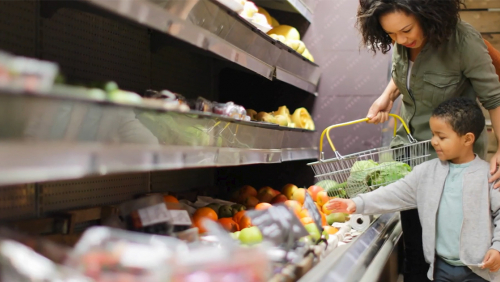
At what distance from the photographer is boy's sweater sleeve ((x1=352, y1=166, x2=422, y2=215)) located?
7.48 ft

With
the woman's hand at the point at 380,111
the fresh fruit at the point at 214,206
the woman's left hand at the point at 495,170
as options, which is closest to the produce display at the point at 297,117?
the woman's hand at the point at 380,111

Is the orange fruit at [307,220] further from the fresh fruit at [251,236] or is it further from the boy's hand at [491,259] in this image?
the boy's hand at [491,259]

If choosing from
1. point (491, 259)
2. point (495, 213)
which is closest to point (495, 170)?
point (495, 213)

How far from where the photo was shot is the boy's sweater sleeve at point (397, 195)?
228 cm

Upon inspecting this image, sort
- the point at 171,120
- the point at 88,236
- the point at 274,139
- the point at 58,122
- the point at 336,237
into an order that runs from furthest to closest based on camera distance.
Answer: the point at 274,139, the point at 336,237, the point at 171,120, the point at 88,236, the point at 58,122

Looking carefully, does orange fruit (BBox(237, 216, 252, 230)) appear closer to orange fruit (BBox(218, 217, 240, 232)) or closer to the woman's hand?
orange fruit (BBox(218, 217, 240, 232))

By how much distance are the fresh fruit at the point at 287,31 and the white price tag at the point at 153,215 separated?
2518 mm

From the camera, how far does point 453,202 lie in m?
2.15

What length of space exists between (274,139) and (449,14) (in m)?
1.01

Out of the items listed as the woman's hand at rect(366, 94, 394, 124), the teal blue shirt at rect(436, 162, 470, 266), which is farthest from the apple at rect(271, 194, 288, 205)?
the teal blue shirt at rect(436, 162, 470, 266)

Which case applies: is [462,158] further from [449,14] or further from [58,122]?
[58,122]

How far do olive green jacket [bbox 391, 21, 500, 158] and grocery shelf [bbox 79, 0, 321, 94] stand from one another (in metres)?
0.68

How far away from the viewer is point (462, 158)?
2191 millimetres

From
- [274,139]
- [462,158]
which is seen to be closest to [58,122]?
[274,139]
